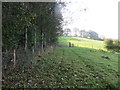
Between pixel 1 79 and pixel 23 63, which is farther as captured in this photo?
pixel 23 63

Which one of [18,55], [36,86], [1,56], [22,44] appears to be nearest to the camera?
[36,86]

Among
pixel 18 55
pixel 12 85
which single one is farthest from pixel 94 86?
pixel 18 55

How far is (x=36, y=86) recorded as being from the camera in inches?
115

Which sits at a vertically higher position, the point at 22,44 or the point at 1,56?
the point at 22,44

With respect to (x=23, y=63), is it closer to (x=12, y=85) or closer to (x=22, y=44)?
(x=12, y=85)

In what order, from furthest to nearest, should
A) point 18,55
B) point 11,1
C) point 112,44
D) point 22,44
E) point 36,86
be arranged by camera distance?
1. point 112,44
2. point 22,44
3. point 18,55
4. point 11,1
5. point 36,86

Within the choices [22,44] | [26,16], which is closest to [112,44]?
[22,44]

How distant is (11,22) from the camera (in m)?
3.42

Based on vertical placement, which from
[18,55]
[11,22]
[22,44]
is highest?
[11,22]

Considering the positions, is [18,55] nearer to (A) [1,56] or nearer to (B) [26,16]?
(A) [1,56]

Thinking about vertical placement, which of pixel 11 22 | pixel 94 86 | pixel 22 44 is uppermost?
pixel 11 22

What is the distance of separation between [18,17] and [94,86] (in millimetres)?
3558

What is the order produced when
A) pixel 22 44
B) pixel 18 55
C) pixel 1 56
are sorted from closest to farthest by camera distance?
pixel 1 56 → pixel 18 55 → pixel 22 44

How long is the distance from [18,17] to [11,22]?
337 mm
